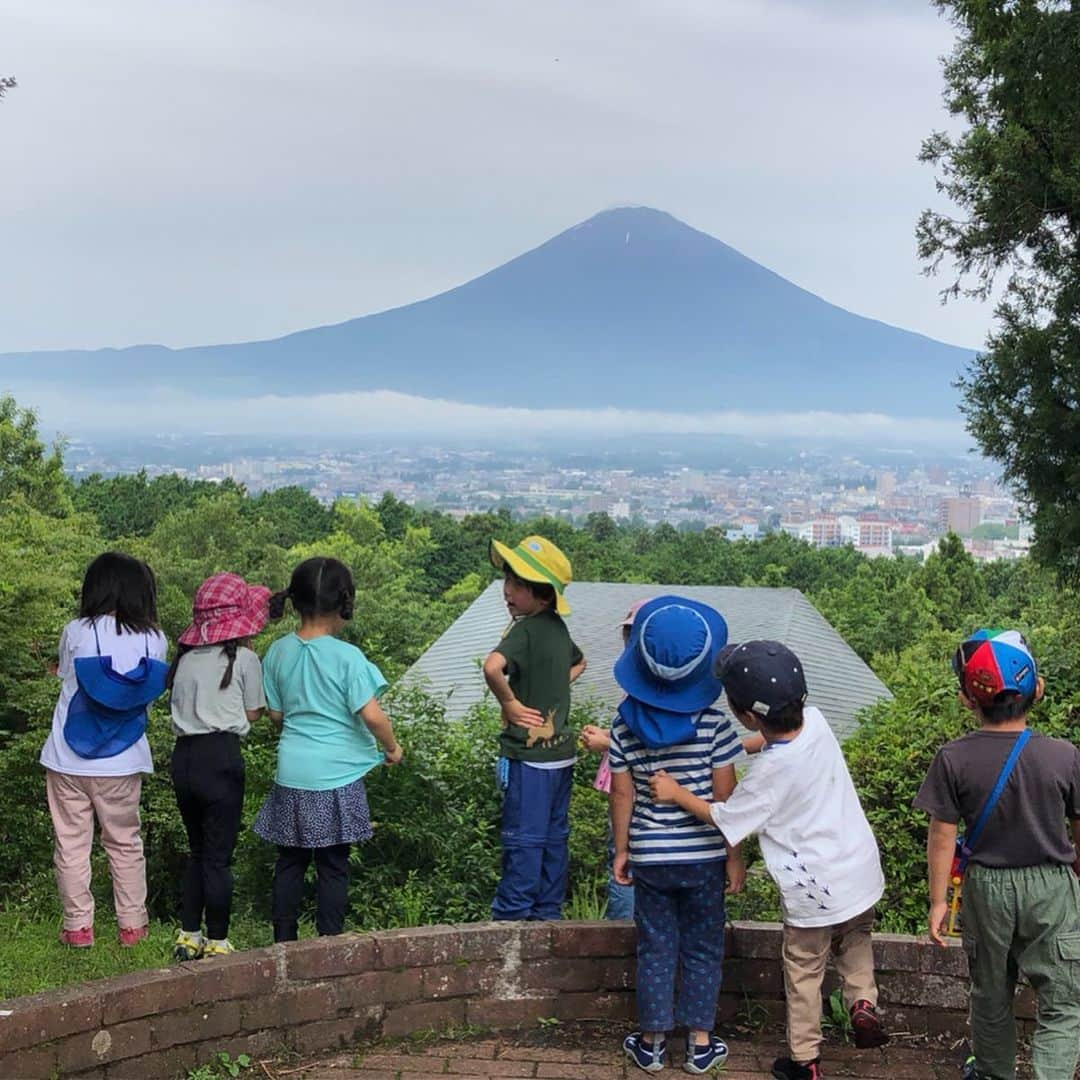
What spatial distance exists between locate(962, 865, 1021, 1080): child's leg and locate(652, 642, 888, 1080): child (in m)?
0.26

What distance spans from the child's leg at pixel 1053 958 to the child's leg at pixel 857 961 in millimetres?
431

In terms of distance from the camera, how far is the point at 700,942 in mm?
3609

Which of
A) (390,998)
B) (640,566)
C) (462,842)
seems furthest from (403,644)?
(390,998)

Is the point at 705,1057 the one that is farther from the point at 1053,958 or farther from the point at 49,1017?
the point at 49,1017

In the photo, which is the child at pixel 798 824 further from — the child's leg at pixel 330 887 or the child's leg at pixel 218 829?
the child's leg at pixel 218 829

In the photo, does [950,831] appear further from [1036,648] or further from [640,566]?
[640,566]

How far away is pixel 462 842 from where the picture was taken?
5977mm

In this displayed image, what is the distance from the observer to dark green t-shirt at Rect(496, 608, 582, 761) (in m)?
4.25

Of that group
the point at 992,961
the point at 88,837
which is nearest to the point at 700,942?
the point at 992,961

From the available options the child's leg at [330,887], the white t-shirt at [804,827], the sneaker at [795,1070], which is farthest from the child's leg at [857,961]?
the child's leg at [330,887]

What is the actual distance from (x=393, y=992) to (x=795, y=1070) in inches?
46.0

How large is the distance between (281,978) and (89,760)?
1.21 m

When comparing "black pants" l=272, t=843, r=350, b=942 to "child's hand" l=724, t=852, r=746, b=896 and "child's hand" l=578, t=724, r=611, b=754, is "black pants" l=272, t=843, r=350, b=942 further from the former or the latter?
"child's hand" l=724, t=852, r=746, b=896

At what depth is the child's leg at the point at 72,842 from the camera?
4.36 metres
